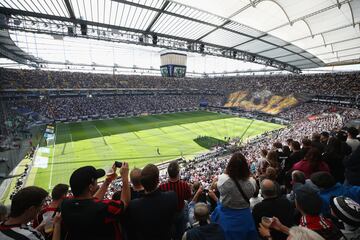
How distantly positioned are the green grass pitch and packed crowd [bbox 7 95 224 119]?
7586 mm

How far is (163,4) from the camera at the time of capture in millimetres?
12211

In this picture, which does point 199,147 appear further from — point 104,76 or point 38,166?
point 104,76

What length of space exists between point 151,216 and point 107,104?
48793 mm

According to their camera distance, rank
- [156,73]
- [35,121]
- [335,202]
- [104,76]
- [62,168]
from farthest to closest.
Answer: [156,73], [104,76], [35,121], [62,168], [335,202]

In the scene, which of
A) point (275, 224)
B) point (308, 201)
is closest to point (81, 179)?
point (275, 224)

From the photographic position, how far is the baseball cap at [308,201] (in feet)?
7.23

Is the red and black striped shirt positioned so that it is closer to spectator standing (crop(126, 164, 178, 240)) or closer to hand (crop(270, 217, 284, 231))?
spectator standing (crop(126, 164, 178, 240))

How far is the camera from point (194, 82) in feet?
231

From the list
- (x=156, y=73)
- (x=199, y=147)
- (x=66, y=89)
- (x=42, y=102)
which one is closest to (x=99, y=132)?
(x=199, y=147)

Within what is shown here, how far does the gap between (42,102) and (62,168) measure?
2922 cm

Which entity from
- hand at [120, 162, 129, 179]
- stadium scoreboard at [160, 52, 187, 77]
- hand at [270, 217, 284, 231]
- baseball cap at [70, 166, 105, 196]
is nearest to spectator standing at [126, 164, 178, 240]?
hand at [120, 162, 129, 179]

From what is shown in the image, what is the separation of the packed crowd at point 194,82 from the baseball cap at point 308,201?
151 feet

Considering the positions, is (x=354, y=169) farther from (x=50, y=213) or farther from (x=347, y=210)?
(x=50, y=213)

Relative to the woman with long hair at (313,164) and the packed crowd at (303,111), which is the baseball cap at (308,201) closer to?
the woman with long hair at (313,164)
